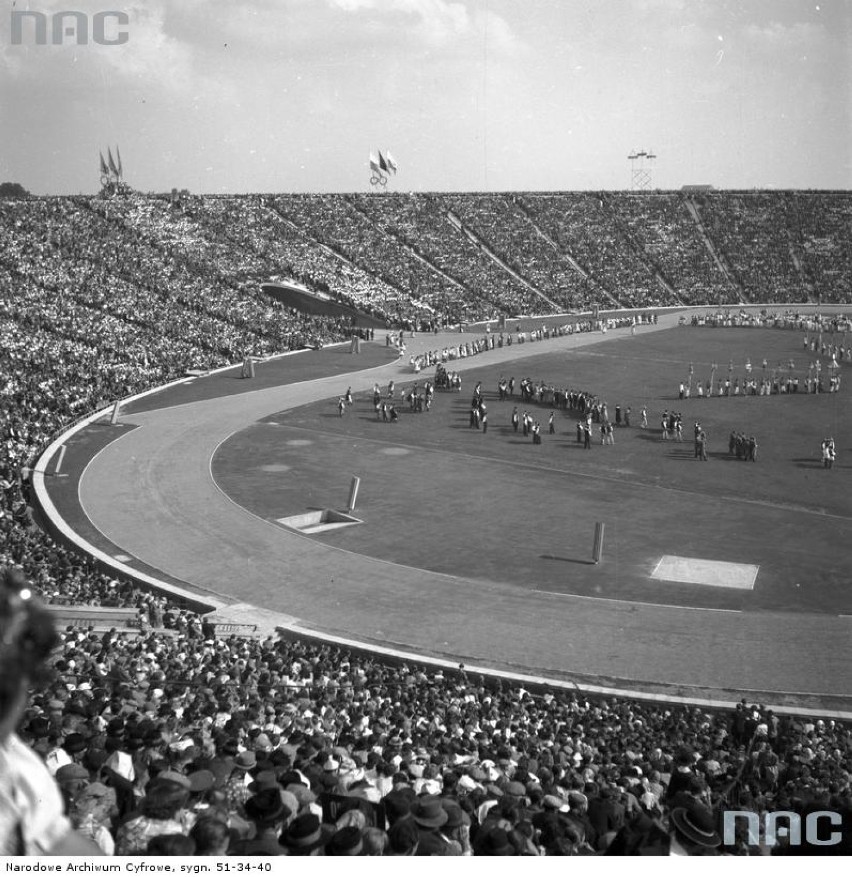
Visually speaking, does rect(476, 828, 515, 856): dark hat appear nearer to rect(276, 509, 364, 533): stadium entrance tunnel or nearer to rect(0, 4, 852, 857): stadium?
rect(0, 4, 852, 857): stadium

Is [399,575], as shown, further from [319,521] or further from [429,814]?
[429,814]

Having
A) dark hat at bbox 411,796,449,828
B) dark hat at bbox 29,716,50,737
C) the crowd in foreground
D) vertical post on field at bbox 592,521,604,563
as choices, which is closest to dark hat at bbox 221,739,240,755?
the crowd in foreground

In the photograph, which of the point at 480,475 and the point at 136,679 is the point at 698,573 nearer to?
the point at 480,475

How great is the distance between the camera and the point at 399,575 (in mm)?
23078

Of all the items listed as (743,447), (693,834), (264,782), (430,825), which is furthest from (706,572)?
(430,825)

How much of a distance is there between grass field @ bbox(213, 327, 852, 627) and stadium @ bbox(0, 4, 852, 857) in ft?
0.50

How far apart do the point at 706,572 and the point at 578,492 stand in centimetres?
773

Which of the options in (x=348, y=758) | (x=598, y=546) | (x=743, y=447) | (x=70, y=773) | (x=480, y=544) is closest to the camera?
(x=70, y=773)

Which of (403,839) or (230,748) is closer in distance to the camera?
(403,839)

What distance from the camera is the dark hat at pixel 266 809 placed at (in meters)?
6.69

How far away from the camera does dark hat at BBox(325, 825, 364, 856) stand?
6039mm

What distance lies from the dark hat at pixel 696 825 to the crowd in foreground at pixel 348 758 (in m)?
0.02

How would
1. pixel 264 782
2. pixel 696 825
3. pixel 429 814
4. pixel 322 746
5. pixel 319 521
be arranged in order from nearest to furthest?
pixel 429 814 < pixel 696 825 < pixel 264 782 < pixel 322 746 < pixel 319 521

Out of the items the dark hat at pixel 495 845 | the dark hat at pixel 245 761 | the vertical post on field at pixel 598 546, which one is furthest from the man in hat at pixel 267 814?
the vertical post on field at pixel 598 546
